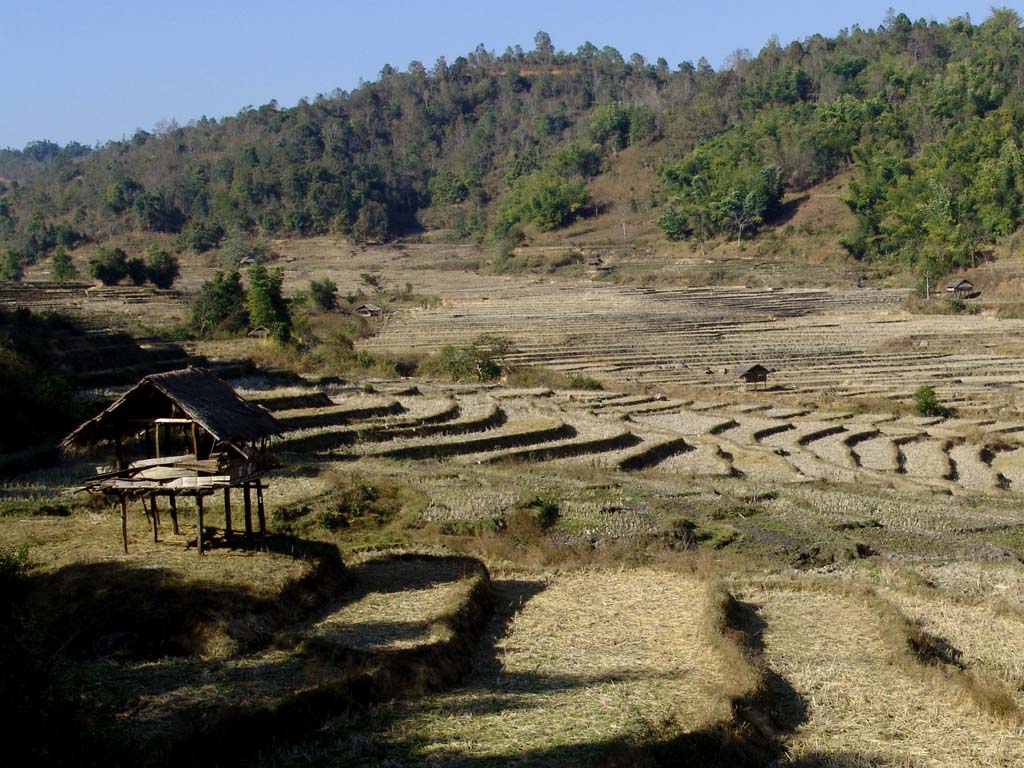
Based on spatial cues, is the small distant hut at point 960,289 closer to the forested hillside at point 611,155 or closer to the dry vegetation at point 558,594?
the forested hillside at point 611,155

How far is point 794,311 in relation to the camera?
Answer: 59.3 metres

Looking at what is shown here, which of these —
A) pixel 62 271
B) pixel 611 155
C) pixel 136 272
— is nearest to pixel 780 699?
pixel 136 272

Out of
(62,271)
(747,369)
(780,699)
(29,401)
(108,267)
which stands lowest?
(747,369)

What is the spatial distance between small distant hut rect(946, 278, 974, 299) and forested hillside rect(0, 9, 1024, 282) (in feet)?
18.4

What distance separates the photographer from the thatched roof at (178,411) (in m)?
11.9

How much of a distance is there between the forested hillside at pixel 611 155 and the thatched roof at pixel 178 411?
51.8 meters

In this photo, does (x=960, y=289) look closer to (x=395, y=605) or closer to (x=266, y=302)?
(x=266, y=302)

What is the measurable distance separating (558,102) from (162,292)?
94077 millimetres

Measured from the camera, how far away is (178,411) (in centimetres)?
1217

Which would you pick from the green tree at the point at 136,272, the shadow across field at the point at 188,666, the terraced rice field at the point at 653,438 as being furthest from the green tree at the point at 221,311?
the shadow across field at the point at 188,666

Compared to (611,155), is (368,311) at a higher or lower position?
lower

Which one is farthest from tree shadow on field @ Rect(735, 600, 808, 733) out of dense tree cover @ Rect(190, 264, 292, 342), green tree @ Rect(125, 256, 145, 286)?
green tree @ Rect(125, 256, 145, 286)

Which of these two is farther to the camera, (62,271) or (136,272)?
(62,271)

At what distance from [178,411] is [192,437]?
1.37ft
